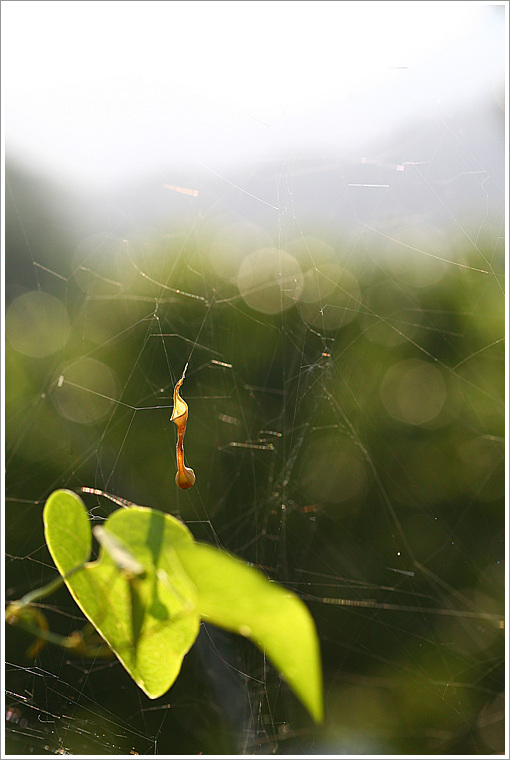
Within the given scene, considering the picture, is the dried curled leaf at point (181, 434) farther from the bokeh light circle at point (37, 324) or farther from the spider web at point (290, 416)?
the bokeh light circle at point (37, 324)

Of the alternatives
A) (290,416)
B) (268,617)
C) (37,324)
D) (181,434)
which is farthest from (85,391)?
(268,617)

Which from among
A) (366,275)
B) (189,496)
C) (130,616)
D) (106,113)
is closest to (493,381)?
(366,275)

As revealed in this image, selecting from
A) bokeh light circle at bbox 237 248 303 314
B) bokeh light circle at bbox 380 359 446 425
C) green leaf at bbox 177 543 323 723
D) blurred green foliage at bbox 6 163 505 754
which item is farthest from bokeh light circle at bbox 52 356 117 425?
green leaf at bbox 177 543 323 723

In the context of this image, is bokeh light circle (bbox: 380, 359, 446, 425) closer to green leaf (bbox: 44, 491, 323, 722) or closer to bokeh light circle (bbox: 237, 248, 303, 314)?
bokeh light circle (bbox: 237, 248, 303, 314)

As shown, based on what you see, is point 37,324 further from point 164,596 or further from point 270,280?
point 164,596

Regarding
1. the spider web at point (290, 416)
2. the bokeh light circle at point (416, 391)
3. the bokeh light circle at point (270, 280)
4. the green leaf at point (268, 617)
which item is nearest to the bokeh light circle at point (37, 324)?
the spider web at point (290, 416)

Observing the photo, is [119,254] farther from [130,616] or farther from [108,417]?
[130,616]

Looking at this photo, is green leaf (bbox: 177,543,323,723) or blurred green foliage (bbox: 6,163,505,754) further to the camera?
blurred green foliage (bbox: 6,163,505,754)
